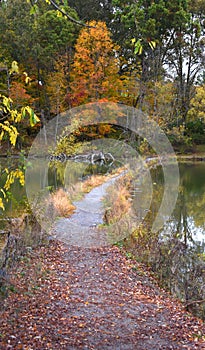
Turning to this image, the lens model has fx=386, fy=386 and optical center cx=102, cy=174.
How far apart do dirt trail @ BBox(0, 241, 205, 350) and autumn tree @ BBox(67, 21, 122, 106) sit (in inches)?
847

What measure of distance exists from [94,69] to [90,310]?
23.6 m

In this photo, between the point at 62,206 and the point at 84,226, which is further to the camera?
the point at 62,206

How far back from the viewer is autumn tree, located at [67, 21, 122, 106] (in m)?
26.2

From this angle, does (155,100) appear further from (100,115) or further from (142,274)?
(142,274)

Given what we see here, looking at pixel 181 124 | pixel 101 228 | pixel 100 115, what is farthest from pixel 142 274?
pixel 181 124

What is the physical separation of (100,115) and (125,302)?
75.9 feet

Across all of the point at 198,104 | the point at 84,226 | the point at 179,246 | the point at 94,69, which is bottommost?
the point at 84,226

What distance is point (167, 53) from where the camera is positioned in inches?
1316

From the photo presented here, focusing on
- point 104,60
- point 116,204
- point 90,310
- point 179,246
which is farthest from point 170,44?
point 90,310

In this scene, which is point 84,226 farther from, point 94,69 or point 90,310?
point 94,69

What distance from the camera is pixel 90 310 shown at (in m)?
4.54

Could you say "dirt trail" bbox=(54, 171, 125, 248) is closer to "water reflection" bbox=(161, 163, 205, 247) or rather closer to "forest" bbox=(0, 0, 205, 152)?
"water reflection" bbox=(161, 163, 205, 247)

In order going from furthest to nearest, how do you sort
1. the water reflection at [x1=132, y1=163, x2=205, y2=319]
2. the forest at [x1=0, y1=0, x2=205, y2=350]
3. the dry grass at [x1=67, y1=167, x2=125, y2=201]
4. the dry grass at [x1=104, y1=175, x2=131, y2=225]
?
the dry grass at [x1=67, y1=167, x2=125, y2=201] → the dry grass at [x1=104, y1=175, x2=131, y2=225] → the water reflection at [x1=132, y1=163, x2=205, y2=319] → the forest at [x1=0, y1=0, x2=205, y2=350]

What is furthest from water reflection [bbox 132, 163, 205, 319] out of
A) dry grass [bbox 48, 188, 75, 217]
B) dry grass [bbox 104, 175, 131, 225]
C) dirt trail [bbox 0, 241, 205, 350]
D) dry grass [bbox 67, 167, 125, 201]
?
dry grass [bbox 67, 167, 125, 201]
